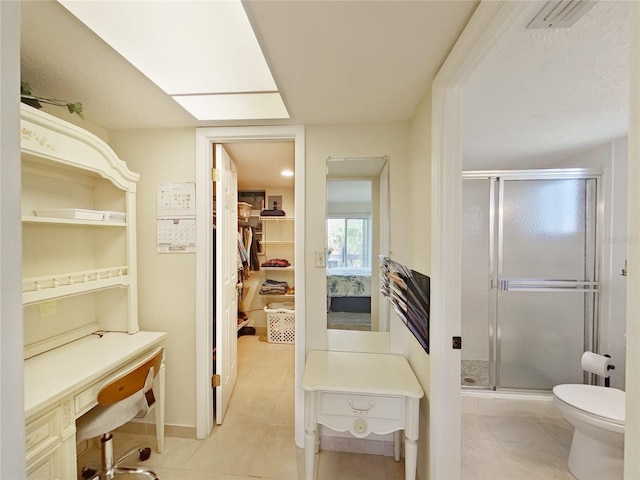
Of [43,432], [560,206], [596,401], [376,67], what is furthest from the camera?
[560,206]

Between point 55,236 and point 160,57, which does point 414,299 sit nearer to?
point 160,57

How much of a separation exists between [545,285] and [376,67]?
2.35 metres

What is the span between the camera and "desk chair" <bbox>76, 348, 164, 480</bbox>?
1241mm

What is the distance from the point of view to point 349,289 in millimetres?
1776

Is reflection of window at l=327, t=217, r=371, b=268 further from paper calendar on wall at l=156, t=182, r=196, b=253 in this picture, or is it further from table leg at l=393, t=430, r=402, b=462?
table leg at l=393, t=430, r=402, b=462

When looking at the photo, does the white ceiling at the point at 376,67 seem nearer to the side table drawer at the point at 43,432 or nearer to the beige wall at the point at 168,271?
the beige wall at the point at 168,271

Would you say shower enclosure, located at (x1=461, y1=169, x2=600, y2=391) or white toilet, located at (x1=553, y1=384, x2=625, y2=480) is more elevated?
shower enclosure, located at (x1=461, y1=169, x2=600, y2=391)

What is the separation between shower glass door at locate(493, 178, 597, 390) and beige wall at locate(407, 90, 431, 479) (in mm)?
1229

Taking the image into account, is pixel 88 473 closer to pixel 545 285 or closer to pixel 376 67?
pixel 376 67

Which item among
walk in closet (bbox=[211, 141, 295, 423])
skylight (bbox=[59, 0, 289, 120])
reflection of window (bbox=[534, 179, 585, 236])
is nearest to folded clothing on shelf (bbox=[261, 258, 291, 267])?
walk in closet (bbox=[211, 141, 295, 423])

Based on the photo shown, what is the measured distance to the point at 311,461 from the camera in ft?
4.35

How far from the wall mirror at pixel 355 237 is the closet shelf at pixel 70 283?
135cm

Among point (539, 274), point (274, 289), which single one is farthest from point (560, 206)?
point (274, 289)

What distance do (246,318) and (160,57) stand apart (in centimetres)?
322
